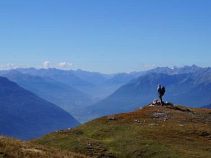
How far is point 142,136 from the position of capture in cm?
6191

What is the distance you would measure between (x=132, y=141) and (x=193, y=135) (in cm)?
1017

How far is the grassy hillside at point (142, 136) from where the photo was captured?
55.4 m

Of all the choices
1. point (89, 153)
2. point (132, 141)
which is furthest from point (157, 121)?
point (89, 153)

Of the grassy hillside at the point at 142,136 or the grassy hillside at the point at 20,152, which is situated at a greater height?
the grassy hillside at the point at 142,136

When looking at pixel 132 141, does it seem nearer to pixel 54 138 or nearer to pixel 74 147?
pixel 74 147

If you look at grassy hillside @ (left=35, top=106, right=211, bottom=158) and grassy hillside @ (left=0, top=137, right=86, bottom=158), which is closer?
grassy hillside @ (left=0, top=137, right=86, bottom=158)

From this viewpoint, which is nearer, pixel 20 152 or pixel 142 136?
pixel 20 152

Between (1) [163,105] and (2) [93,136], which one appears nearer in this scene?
(2) [93,136]

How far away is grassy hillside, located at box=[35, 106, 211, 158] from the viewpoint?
55375 mm

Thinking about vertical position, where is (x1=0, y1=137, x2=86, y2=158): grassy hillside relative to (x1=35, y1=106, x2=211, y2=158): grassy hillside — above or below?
below

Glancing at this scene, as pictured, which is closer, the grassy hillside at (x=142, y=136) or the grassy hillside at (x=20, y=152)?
the grassy hillside at (x=20, y=152)

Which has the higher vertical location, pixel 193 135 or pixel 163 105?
pixel 163 105

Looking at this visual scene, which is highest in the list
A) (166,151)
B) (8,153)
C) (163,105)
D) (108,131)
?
(163,105)

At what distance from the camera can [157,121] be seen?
74.7 metres
